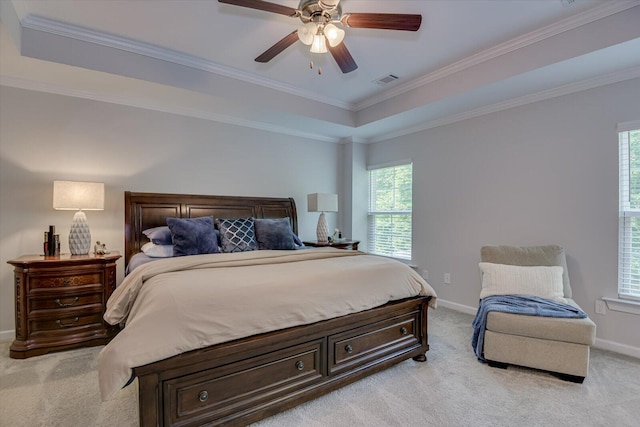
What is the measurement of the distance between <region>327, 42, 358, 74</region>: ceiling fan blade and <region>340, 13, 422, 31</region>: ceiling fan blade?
0.71 feet

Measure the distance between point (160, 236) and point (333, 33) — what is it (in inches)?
102

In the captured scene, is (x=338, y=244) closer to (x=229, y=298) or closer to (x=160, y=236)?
(x=160, y=236)

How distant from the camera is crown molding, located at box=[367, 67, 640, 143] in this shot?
282 centimetres

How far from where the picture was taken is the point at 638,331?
273 centimetres

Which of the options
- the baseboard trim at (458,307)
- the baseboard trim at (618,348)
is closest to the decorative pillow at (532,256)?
the baseboard trim at (618,348)

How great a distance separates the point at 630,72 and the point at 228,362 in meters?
4.03

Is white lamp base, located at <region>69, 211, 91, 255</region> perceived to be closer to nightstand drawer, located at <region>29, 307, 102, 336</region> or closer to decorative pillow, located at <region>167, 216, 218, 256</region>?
nightstand drawer, located at <region>29, 307, 102, 336</region>

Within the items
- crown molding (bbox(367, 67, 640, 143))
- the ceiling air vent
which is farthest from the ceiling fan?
crown molding (bbox(367, 67, 640, 143))

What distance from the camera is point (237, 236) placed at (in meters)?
3.44

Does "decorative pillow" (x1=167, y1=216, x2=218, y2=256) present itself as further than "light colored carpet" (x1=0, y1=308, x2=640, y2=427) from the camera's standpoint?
Yes

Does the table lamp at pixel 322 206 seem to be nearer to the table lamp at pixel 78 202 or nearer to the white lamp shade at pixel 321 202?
the white lamp shade at pixel 321 202

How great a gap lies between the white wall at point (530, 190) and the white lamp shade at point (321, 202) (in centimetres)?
124

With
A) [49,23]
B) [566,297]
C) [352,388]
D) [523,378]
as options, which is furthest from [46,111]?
[566,297]

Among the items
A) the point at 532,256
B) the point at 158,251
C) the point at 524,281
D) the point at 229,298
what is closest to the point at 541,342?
the point at 524,281
